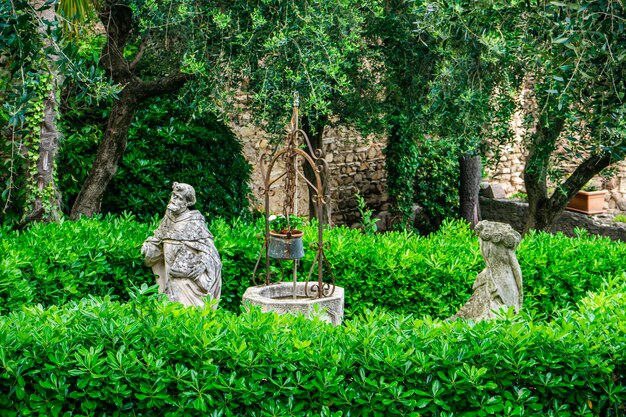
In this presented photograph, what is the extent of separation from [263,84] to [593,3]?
3604 millimetres

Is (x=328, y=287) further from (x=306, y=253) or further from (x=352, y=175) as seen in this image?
(x=352, y=175)

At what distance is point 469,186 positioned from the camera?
15.7 meters

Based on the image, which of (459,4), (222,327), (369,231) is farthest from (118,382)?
(369,231)

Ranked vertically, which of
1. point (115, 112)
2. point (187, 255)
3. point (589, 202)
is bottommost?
point (589, 202)

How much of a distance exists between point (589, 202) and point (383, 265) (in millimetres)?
8039

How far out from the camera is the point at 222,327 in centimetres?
622

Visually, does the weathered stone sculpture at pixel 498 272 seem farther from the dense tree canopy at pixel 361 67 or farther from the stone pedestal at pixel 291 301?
the stone pedestal at pixel 291 301

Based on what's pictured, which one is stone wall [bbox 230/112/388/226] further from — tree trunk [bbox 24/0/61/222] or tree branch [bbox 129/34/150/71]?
tree trunk [bbox 24/0/61/222]

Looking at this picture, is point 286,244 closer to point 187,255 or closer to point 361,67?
point 187,255

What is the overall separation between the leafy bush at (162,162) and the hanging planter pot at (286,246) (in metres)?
3.62

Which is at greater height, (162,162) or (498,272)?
(162,162)

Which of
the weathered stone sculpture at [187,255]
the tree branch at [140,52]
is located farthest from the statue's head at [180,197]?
the tree branch at [140,52]

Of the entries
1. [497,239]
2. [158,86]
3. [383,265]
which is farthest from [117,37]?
[497,239]

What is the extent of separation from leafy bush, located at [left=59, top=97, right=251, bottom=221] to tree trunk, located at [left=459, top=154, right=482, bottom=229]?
195 inches
